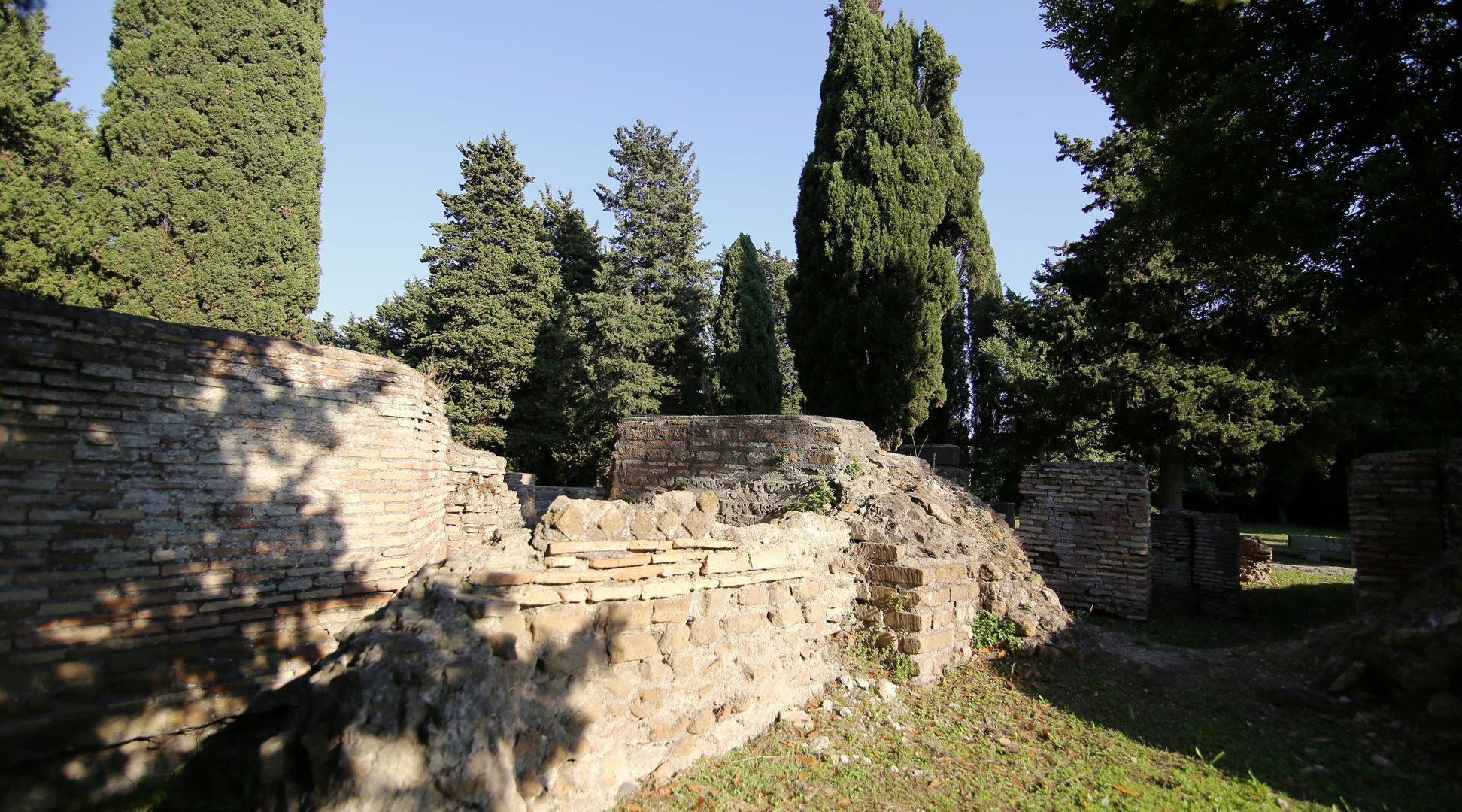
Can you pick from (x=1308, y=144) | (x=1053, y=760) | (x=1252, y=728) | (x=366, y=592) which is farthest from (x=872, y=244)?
(x=1053, y=760)

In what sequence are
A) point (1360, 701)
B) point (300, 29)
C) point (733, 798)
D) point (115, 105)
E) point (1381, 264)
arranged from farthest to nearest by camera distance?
point (300, 29) < point (115, 105) < point (1381, 264) < point (1360, 701) < point (733, 798)

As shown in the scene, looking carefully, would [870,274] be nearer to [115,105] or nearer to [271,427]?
[271,427]

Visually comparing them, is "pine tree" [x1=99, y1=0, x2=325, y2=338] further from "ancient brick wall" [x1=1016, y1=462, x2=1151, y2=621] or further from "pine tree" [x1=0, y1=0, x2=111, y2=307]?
"ancient brick wall" [x1=1016, y1=462, x2=1151, y2=621]

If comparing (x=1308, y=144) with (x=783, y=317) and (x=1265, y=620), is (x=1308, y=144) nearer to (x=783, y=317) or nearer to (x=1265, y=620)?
(x=1265, y=620)

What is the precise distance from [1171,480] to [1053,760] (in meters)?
14.1

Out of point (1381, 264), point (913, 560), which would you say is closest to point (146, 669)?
point (913, 560)

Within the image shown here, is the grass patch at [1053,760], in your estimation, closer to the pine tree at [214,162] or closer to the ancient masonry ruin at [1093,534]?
the ancient masonry ruin at [1093,534]

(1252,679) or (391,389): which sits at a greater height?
(391,389)

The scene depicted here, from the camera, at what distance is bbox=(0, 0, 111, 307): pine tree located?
36.3 feet

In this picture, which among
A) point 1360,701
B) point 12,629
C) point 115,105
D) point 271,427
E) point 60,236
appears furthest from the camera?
point 115,105

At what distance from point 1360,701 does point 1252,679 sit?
80 centimetres

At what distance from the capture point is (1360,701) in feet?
14.6

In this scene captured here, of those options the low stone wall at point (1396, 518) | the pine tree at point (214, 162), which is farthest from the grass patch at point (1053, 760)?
the pine tree at point (214, 162)

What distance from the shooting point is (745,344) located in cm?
2073
